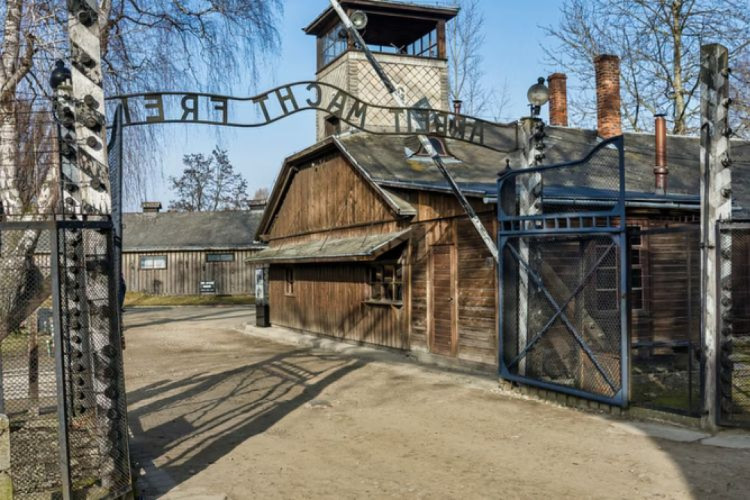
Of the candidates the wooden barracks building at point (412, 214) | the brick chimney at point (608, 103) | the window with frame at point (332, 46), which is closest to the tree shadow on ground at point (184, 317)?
the wooden barracks building at point (412, 214)

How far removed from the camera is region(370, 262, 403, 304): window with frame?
16656 mm

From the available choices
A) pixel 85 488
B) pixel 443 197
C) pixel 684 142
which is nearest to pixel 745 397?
pixel 443 197

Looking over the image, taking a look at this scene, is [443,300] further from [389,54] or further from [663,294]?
[389,54]

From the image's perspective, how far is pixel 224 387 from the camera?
12.4 m

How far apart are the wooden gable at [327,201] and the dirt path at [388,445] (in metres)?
5.31

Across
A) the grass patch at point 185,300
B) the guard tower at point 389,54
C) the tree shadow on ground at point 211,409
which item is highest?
the guard tower at point 389,54

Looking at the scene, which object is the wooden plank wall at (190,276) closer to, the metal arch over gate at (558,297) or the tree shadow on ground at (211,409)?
the tree shadow on ground at (211,409)

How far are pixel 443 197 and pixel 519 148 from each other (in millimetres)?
3198

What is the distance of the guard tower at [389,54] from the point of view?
78.3 feet

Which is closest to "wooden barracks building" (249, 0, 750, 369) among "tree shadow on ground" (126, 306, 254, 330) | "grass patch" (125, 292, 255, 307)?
"tree shadow on ground" (126, 306, 254, 330)

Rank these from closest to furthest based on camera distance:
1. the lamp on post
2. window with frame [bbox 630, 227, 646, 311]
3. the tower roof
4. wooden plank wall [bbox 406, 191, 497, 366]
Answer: the lamp on post, wooden plank wall [bbox 406, 191, 497, 366], window with frame [bbox 630, 227, 646, 311], the tower roof

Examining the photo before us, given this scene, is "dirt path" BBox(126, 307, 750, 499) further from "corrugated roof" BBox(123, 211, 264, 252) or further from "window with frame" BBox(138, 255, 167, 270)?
"window with frame" BBox(138, 255, 167, 270)

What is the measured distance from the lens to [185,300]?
4022 centimetres

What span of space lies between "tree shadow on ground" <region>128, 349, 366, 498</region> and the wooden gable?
3.98m
